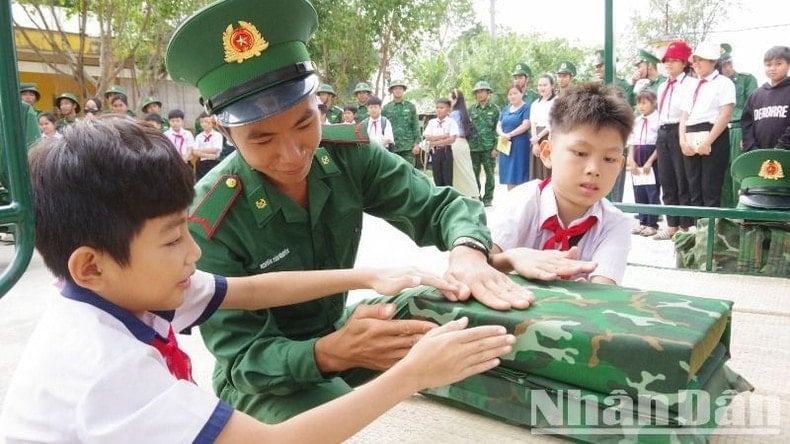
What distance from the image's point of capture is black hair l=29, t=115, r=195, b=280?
81cm

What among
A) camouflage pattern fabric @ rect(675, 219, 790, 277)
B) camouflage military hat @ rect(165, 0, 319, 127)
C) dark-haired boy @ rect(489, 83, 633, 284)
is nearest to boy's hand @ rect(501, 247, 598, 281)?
dark-haired boy @ rect(489, 83, 633, 284)

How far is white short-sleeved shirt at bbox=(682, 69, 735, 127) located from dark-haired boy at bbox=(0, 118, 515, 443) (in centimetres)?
403

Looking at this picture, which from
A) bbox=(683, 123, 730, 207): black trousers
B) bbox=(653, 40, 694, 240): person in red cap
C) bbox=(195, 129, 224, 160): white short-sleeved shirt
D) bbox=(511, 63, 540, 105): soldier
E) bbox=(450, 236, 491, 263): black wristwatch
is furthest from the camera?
bbox=(195, 129, 224, 160): white short-sleeved shirt

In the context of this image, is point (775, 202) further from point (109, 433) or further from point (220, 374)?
point (109, 433)

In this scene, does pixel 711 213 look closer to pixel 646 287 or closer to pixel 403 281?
pixel 646 287

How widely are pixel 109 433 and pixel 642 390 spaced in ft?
2.51

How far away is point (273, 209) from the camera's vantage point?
1.38m

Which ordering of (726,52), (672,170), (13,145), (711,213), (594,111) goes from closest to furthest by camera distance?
(13,145)
(594,111)
(711,213)
(672,170)
(726,52)

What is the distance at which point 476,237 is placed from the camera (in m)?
1.37

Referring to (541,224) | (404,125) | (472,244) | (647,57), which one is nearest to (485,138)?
(404,125)

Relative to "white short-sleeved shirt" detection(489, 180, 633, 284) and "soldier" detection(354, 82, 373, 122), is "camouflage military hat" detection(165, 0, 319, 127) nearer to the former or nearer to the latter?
"white short-sleeved shirt" detection(489, 180, 633, 284)

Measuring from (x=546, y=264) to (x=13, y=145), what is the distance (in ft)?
3.40

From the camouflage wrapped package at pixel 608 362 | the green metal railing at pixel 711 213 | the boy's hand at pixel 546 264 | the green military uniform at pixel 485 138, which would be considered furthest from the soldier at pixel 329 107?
the camouflage wrapped package at pixel 608 362

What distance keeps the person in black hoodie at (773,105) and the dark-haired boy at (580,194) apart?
325 centimetres
